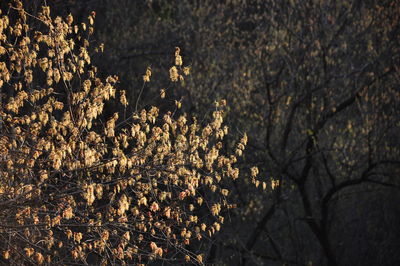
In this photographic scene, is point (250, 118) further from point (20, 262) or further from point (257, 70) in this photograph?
point (20, 262)

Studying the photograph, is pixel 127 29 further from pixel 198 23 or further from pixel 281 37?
pixel 281 37


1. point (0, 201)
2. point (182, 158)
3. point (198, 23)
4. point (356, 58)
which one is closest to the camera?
point (0, 201)

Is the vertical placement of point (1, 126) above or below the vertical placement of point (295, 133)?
below

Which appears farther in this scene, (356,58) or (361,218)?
(361,218)

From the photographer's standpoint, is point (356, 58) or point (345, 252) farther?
point (345, 252)

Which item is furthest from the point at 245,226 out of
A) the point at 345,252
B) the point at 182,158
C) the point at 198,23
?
the point at 182,158

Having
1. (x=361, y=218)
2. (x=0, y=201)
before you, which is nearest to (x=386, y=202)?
(x=361, y=218)

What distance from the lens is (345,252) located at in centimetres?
2225

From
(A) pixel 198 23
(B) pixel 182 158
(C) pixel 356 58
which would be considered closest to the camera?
(B) pixel 182 158

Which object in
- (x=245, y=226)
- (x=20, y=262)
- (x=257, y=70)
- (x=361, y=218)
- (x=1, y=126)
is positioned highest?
(x=257, y=70)

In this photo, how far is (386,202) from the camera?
72.8 feet

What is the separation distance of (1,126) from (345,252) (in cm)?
1433

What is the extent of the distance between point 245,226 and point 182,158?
12.5 meters

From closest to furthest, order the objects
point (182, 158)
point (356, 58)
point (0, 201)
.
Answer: point (0, 201) → point (182, 158) → point (356, 58)
